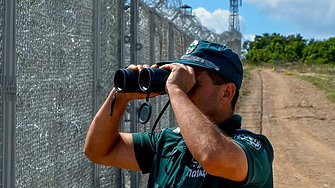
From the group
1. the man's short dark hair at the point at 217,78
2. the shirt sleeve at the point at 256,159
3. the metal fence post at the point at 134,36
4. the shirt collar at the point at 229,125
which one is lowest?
the shirt sleeve at the point at 256,159

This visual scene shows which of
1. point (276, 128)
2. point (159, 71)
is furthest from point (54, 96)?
point (276, 128)

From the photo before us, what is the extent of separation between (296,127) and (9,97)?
1338 cm

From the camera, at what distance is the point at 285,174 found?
29.0ft

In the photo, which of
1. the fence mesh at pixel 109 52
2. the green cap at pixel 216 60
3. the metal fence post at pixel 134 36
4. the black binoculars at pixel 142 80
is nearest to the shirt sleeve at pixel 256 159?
the green cap at pixel 216 60

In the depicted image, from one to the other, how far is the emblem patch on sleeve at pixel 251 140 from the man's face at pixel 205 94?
0.16 m

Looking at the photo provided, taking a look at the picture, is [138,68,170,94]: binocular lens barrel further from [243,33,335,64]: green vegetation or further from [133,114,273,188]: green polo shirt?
[243,33,335,64]: green vegetation

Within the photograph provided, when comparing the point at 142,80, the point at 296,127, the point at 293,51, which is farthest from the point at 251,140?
the point at 293,51

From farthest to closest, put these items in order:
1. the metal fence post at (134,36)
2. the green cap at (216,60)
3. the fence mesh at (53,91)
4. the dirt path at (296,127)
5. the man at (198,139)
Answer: the dirt path at (296,127), the metal fence post at (134,36), the fence mesh at (53,91), the green cap at (216,60), the man at (198,139)

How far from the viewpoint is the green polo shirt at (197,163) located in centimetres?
204

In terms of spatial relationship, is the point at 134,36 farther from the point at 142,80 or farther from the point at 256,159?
the point at 256,159

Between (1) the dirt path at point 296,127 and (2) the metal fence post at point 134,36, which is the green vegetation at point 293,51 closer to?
(1) the dirt path at point 296,127

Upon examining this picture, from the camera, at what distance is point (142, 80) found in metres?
2.23

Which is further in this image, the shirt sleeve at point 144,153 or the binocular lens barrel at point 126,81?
the shirt sleeve at point 144,153

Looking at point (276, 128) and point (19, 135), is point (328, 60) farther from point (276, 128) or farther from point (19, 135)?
point (19, 135)
